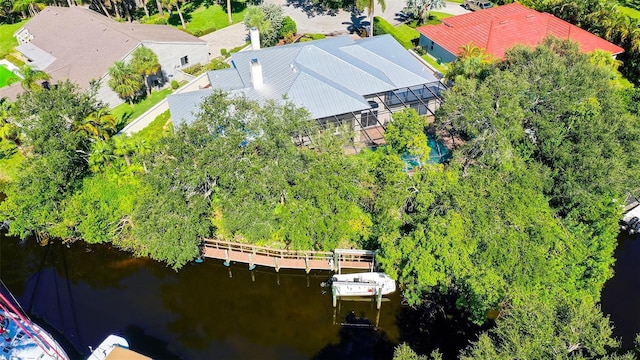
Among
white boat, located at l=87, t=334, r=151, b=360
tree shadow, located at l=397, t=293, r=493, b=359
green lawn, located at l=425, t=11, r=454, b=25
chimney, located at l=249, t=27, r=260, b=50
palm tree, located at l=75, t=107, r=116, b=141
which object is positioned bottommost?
tree shadow, located at l=397, t=293, r=493, b=359

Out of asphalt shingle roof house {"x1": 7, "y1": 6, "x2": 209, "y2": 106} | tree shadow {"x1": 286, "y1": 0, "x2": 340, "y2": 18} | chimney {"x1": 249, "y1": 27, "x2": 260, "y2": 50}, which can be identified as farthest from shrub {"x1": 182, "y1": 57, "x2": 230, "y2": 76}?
tree shadow {"x1": 286, "y1": 0, "x2": 340, "y2": 18}

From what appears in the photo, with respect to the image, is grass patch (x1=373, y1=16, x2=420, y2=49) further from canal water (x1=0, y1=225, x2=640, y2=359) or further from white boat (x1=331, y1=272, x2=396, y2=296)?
white boat (x1=331, y1=272, x2=396, y2=296)

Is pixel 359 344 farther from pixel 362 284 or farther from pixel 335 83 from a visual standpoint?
pixel 335 83

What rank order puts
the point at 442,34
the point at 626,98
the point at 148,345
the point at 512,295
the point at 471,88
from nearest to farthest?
1. the point at 512,295
2. the point at 148,345
3. the point at 471,88
4. the point at 626,98
5. the point at 442,34

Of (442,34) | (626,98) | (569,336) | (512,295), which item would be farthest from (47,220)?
(626,98)

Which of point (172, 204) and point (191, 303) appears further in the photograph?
point (191, 303)

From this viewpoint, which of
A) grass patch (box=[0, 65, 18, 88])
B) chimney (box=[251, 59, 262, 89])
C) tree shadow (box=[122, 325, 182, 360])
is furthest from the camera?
grass patch (box=[0, 65, 18, 88])

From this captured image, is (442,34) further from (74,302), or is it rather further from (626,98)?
(74,302)
